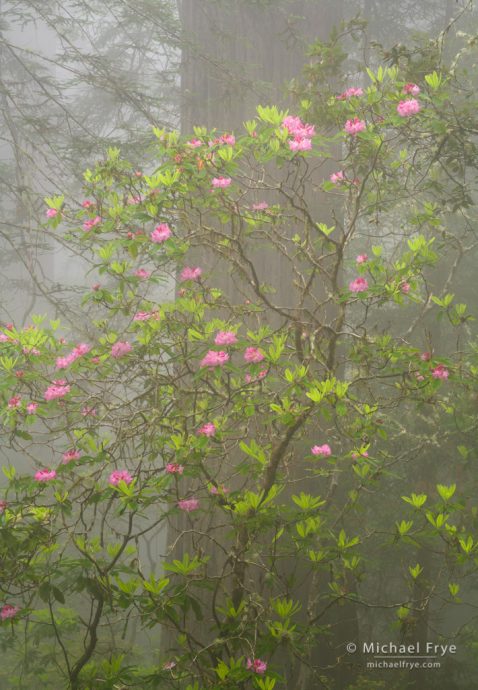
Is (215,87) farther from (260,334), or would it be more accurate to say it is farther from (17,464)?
(17,464)

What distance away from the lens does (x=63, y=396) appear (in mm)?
2699

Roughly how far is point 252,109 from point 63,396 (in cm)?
321

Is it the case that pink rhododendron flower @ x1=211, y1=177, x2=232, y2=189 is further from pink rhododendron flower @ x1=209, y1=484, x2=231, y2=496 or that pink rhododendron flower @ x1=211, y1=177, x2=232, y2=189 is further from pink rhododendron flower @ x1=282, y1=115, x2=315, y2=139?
pink rhododendron flower @ x1=209, y1=484, x2=231, y2=496

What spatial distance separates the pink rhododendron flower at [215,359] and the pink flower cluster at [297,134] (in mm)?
914

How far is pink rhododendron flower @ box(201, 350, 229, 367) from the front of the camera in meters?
2.42

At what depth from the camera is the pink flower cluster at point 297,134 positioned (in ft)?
8.12

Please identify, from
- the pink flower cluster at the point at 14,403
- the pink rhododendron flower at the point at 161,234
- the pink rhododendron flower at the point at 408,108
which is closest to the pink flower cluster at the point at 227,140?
the pink rhododendron flower at the point at 161,234

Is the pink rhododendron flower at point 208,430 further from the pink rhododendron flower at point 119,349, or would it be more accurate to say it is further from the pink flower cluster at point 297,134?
the pink flower cluster at point 297,134

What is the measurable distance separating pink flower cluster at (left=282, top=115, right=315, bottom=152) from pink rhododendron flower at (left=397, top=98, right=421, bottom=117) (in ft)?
1.46

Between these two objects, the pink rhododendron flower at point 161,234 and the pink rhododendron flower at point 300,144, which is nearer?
the pink rhododendron flower at point 300,144

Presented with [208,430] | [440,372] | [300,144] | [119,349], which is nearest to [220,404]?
[208,430]

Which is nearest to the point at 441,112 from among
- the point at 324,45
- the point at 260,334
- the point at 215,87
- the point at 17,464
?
the point at 324,45

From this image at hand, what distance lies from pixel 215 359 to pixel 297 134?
1015 millimetres

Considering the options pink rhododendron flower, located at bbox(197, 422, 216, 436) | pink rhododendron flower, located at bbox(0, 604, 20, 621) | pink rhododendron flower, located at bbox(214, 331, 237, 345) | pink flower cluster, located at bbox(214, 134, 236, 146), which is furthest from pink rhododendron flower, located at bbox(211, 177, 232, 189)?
pink rhododendron flower, located at bbox(0, 604, 20, 621)
